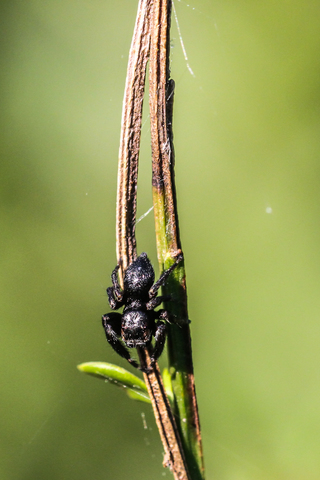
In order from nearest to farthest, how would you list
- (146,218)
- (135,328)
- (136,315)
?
(135,328), (136,315), (146,218)

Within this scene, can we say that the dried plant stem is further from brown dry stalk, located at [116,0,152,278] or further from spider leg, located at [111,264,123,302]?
spider leg, located at [111,264,123,302]

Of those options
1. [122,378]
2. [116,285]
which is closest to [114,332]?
[116,285]

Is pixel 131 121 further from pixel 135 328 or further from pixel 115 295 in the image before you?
pixel 115 295

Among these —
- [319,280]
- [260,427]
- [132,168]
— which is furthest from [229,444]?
[132,168]

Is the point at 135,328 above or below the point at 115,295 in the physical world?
below

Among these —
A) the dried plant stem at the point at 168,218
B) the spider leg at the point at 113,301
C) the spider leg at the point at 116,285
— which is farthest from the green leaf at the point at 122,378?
the spider leg at the point at 113,301

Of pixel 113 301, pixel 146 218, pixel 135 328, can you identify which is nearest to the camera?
pixel 135 328

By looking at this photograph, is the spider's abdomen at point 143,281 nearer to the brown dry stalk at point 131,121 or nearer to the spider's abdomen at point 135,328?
the spider's abdomen at point 135,328

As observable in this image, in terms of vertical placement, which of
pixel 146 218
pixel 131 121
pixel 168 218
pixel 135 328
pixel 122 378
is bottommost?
pixel 122 378

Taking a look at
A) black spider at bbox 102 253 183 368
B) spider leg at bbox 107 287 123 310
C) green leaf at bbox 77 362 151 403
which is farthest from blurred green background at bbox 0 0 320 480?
green leaf at bbox 77 362 151 403
